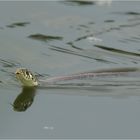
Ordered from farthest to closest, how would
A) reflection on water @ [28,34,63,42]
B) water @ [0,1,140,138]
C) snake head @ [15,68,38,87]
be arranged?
reflection on water @ [28,34,63,42]
snake head @ [15,68,38,87]
water @ [0,1,140,138]

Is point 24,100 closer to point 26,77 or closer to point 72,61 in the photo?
point 26,77

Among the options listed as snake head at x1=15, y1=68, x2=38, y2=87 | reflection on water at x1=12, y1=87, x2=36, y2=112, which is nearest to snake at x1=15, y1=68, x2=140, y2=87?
snake head at x1=15, y1=68, x2=38, y2=87

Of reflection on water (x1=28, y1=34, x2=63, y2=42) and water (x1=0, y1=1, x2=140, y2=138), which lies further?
reflection on water (x1=28, y1=34, x2=63, y2=42)

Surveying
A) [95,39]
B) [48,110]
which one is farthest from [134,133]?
[95,39]

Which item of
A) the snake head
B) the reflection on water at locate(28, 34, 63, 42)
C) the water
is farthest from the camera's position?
the reflection on water at locate(28, 34, 63, 42)

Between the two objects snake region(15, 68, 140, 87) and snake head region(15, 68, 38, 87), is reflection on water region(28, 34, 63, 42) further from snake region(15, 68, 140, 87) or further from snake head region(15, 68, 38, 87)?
snake head region(15, 68, 38, 87)

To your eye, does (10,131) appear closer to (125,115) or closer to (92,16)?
(125,115)

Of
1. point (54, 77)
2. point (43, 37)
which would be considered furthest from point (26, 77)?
point (43, 37)
